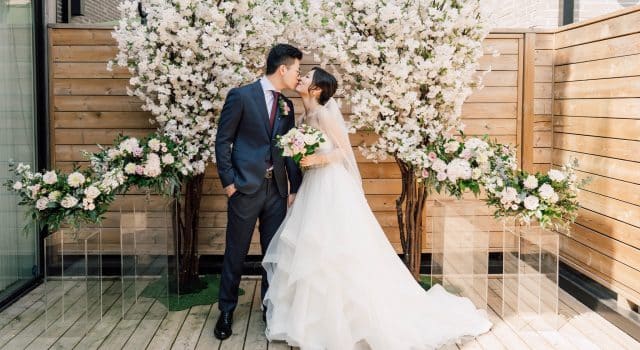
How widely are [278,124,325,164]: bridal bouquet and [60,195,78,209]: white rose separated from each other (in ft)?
4.26

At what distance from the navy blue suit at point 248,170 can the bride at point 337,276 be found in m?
0.14

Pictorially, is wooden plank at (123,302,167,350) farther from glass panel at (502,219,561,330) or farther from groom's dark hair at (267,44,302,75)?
glass panel at (502,219,561,330)

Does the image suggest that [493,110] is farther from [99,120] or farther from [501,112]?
[99,120]

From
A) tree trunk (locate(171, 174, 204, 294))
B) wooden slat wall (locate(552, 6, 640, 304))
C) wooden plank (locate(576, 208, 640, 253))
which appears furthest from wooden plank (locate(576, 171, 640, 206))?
tree trunk (locate(171, 174, 204, 294))

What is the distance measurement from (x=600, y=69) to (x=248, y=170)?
2564 mm

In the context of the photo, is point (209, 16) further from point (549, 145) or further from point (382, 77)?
point (549, 145)

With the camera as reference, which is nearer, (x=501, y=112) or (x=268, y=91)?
(x=268, y=91)

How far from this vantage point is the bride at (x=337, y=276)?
3484mm

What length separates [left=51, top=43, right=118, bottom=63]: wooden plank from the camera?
4.95 m

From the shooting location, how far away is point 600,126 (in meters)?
4.33

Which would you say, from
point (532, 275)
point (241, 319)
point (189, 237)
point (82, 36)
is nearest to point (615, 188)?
point (532, 275)

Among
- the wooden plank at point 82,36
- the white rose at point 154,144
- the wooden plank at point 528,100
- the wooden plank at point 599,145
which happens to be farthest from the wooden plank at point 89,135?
the wooden plank at point 599,145

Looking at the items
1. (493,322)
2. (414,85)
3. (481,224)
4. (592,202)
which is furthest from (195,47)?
(592,202)

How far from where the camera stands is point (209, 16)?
163 inches
